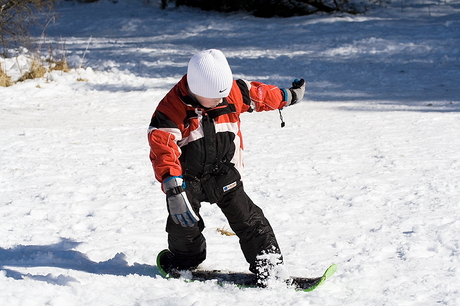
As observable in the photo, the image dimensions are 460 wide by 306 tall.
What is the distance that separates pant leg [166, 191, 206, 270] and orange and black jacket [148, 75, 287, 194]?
24cm

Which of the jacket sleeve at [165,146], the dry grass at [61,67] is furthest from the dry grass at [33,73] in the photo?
the jacket sleeve at [165,146]

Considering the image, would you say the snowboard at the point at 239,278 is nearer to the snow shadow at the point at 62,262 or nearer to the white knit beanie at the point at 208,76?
the snow shadow at the point at 62,262

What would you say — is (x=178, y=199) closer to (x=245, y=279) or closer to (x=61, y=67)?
(x=245, y=279)

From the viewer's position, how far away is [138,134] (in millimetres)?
6250

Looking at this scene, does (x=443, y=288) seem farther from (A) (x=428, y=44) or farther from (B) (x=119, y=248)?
(A) (x=428, y=44)

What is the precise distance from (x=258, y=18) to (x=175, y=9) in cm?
314

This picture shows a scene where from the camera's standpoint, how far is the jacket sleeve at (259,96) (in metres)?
2.98

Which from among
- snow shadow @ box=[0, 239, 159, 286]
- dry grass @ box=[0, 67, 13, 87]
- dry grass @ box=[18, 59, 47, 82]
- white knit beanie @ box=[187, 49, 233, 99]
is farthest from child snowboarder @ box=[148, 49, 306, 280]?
dry grass @ box=[18, 59, 47, 82]

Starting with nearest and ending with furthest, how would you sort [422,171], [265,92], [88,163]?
[265,92] → [422,171] → [88,163]

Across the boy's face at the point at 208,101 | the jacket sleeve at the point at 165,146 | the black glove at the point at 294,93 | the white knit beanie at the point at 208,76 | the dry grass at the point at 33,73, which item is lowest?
the dry grass at the point at 33,73

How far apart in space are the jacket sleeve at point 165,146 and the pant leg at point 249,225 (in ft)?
1.36

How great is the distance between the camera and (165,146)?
8.53 feet

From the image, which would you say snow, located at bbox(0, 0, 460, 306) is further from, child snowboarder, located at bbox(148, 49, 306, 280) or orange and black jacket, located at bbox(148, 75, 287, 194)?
orange and black jacket, located at bbox(148, 75, 287, 194)

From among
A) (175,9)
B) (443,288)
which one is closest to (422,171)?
(443,288)
